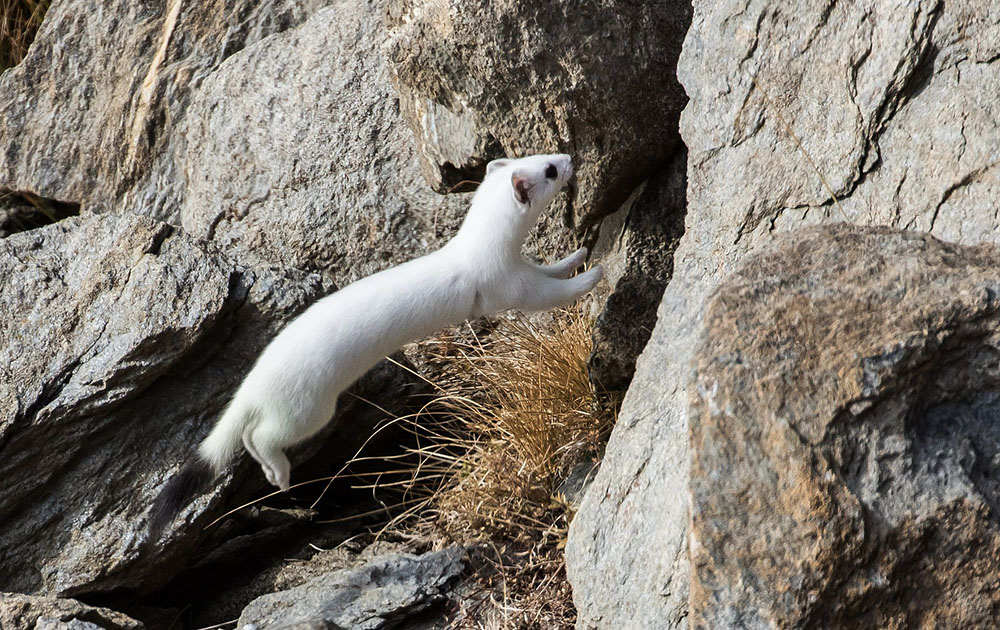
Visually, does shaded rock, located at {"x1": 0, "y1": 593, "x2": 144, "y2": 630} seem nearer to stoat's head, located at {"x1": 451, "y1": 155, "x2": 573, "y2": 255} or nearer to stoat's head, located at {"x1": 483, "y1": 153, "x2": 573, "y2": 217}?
stoat's head, located at {"x1": 451, "y1": 155, "x2": 573, "y2": 255}

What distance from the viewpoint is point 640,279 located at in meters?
4.06

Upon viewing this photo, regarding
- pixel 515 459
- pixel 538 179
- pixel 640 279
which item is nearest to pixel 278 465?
pixel 515 459

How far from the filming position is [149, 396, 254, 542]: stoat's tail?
367cm

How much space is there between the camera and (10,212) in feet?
19.7

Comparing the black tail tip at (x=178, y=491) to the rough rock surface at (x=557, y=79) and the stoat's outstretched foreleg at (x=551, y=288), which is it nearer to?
the stoat's outstretched foreleg at (x=551, y=288)

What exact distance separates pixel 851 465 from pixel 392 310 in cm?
202

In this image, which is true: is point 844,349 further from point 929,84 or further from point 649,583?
point 929,84

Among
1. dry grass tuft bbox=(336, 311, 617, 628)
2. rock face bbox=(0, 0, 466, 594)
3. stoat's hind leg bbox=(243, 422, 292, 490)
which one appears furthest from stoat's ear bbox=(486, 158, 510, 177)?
stoat's hind leg bbox=(243, 422, 292, 490)

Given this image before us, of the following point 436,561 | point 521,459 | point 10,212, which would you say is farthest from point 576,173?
point 10,212

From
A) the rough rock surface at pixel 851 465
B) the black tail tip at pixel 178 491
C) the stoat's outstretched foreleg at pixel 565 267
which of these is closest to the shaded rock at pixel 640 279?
the stoat's outstretched foreleg at pixel 565 267

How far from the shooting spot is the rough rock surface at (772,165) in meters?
2.56

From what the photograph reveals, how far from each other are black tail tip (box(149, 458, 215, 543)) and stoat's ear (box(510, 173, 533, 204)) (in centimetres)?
Result: 152

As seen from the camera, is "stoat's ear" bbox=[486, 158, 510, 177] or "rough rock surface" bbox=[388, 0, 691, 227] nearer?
"rough rock surface" bbox=[388, 0, 691, 227]

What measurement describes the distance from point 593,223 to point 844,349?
243 cm
